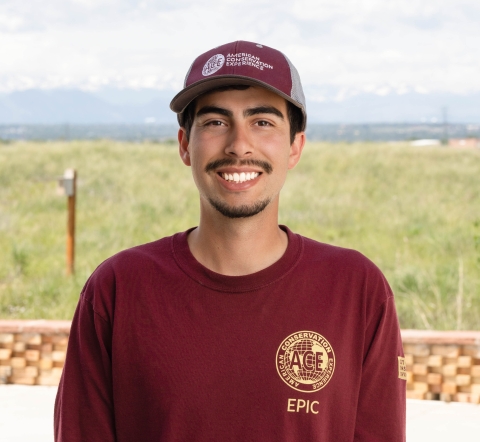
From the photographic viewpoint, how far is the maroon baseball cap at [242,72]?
5.50 ft

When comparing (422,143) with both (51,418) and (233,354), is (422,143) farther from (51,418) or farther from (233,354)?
(233,354)

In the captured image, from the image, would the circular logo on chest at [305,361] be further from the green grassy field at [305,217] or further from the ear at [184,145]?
the green grassy field at [305,217]

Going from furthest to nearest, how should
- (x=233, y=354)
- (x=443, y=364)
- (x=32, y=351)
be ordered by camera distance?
(x=32, y=351), (x=443, y=364), (x=233, y=354)

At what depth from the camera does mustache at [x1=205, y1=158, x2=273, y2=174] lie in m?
1.71

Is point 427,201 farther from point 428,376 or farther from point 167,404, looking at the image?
point 167,404

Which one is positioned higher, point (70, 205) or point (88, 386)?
point (70, 205)

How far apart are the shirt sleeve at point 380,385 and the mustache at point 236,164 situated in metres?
0.42

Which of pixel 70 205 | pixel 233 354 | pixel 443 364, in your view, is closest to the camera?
pixel 233 354

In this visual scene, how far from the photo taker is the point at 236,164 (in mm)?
1707

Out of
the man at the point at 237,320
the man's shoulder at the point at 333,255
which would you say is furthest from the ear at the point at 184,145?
the man's shoulder at the point at 333,255

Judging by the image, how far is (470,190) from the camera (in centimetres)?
1487

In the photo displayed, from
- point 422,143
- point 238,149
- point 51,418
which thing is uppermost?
point 422,143

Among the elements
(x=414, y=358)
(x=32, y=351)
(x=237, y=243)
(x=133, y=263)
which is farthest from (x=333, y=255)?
(x=32, y=351)

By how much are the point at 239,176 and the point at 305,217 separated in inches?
386
